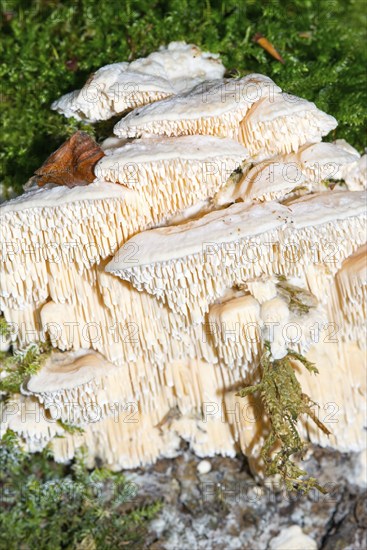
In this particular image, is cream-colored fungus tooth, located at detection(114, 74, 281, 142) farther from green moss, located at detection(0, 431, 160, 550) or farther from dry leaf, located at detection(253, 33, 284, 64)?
green moss, located at detection(0, 431, 160, 550)

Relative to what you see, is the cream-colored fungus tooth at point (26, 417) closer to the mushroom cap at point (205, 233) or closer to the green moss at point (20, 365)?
the green moss at point (20, 365)

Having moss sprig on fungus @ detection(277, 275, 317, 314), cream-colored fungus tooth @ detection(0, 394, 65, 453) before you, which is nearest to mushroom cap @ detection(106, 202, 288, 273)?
moss sprig on fungus @ detection(277, 275, 317, 314)

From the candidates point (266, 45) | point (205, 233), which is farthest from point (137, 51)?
point (205, 233)

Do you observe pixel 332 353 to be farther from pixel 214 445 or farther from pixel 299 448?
pixel 214 445

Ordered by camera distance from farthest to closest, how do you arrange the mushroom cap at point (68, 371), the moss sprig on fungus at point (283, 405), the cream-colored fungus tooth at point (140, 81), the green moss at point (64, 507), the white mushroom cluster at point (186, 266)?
the green moss at point (64, 507) < the moss sprig on fungus at point (283, 405) < the mushroom cap at point (68, 371) < the cream-colored fungus tooth at point (140, 81) < the white mushroom cluster at point (186, 266)

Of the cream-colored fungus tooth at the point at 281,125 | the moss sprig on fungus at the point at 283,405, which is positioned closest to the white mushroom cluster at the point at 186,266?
the cream-colored fungus tooth at the point at 281,125
